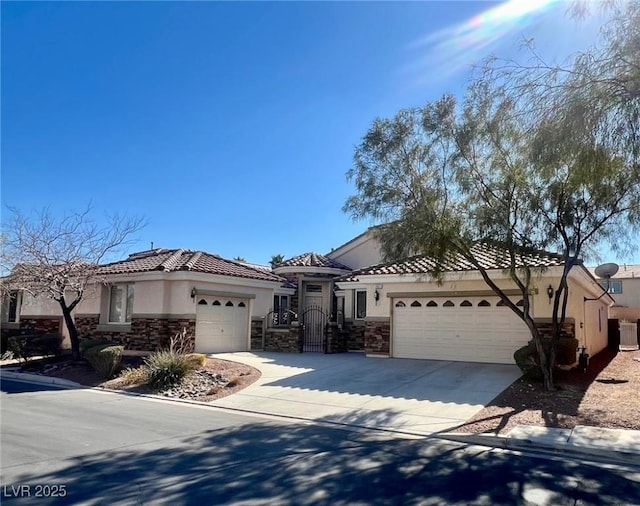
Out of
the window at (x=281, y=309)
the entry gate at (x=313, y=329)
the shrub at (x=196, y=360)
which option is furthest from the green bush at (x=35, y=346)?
the entry gate at (x=313, y=329)

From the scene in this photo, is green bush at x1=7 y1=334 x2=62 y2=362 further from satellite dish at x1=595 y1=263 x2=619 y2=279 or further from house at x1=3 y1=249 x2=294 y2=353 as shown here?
satellite dish at x1=595 y1=263 x2=619 y2=279

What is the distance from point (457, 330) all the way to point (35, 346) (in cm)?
1654

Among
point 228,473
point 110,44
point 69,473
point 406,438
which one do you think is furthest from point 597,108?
point 110,44

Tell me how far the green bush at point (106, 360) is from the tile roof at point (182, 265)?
4162 mm

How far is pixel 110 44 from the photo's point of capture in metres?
11.6

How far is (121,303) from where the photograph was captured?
2089cm

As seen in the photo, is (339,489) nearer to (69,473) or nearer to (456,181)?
(69,473)

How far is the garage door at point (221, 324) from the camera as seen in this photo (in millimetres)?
19688

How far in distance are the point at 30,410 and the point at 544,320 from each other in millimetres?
14430

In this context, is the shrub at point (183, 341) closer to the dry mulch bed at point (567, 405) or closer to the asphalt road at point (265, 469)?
the asphalt road at point (265, 469)

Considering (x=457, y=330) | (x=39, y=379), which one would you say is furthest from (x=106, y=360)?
(x=457, y=330)

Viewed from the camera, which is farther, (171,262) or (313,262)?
(313,262)

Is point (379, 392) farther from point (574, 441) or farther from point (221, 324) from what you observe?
point (221, 324)

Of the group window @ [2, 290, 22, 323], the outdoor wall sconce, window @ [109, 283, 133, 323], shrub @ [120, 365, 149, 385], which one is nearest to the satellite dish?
the outdoor wall sconce
